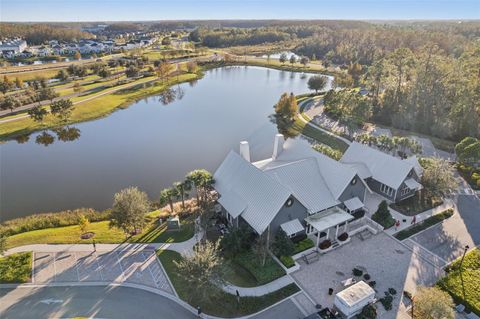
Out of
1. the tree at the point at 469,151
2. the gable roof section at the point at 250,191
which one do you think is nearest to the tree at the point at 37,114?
the gable roof section at the point at 250,191

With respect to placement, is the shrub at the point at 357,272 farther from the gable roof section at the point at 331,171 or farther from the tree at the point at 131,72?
the tree at the point at 131,72

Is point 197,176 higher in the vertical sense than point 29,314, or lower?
higher

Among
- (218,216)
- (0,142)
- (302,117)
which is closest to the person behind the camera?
(218,216)

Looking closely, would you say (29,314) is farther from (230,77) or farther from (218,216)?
(230,77)

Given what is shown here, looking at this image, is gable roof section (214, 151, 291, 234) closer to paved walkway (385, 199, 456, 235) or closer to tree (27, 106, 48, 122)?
paved walkway (385, 199, 456, 235)

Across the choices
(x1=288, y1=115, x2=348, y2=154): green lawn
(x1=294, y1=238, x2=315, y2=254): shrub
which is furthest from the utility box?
(x1=288, y1=115, x2=348, y2=154): green lawn

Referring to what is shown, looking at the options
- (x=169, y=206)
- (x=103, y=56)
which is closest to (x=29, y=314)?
(x=169, y=206)

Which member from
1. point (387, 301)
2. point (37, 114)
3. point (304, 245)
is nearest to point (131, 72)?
point (37, 114)

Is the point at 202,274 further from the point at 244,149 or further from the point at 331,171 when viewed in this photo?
the point at 331,171
